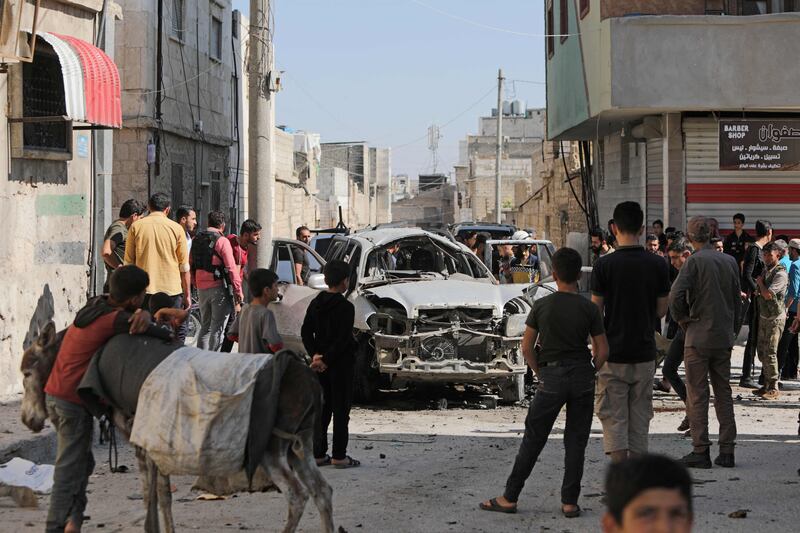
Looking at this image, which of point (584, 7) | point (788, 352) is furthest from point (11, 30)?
point (584, 7)

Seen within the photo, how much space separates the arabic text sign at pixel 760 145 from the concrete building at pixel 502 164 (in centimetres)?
3671

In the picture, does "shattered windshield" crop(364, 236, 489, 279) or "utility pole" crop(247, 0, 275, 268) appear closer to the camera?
"shattered windshield" crop(364, 236, 489, 279)

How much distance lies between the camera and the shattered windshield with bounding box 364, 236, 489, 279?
43.8ft

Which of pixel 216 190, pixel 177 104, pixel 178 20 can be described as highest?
pixel 178 20

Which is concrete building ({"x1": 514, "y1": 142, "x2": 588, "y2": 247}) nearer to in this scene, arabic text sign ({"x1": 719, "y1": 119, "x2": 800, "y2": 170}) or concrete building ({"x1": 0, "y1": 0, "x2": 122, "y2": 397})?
arabic text sign ({"x1": 719, "y1": 119, "x2": 800, "y2": 170})

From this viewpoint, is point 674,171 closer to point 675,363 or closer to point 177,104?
point 675,363

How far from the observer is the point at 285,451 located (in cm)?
604

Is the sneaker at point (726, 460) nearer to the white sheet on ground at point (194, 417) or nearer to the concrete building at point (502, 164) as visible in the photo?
the white sheet on ground at point (194, 417)

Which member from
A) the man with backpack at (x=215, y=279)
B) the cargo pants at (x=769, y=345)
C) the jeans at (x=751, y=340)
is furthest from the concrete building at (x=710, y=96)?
the man with backpack at (x=215, y=279)

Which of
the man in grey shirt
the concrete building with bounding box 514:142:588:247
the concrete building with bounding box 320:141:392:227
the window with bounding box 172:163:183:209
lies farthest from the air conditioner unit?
the concrete building with bounding box 320:141:392:227

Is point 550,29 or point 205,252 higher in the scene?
point 550,29

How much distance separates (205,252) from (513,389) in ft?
13.0

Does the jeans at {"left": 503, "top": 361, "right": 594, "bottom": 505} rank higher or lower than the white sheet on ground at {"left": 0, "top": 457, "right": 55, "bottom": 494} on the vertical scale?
higher

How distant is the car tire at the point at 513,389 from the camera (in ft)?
39.7
